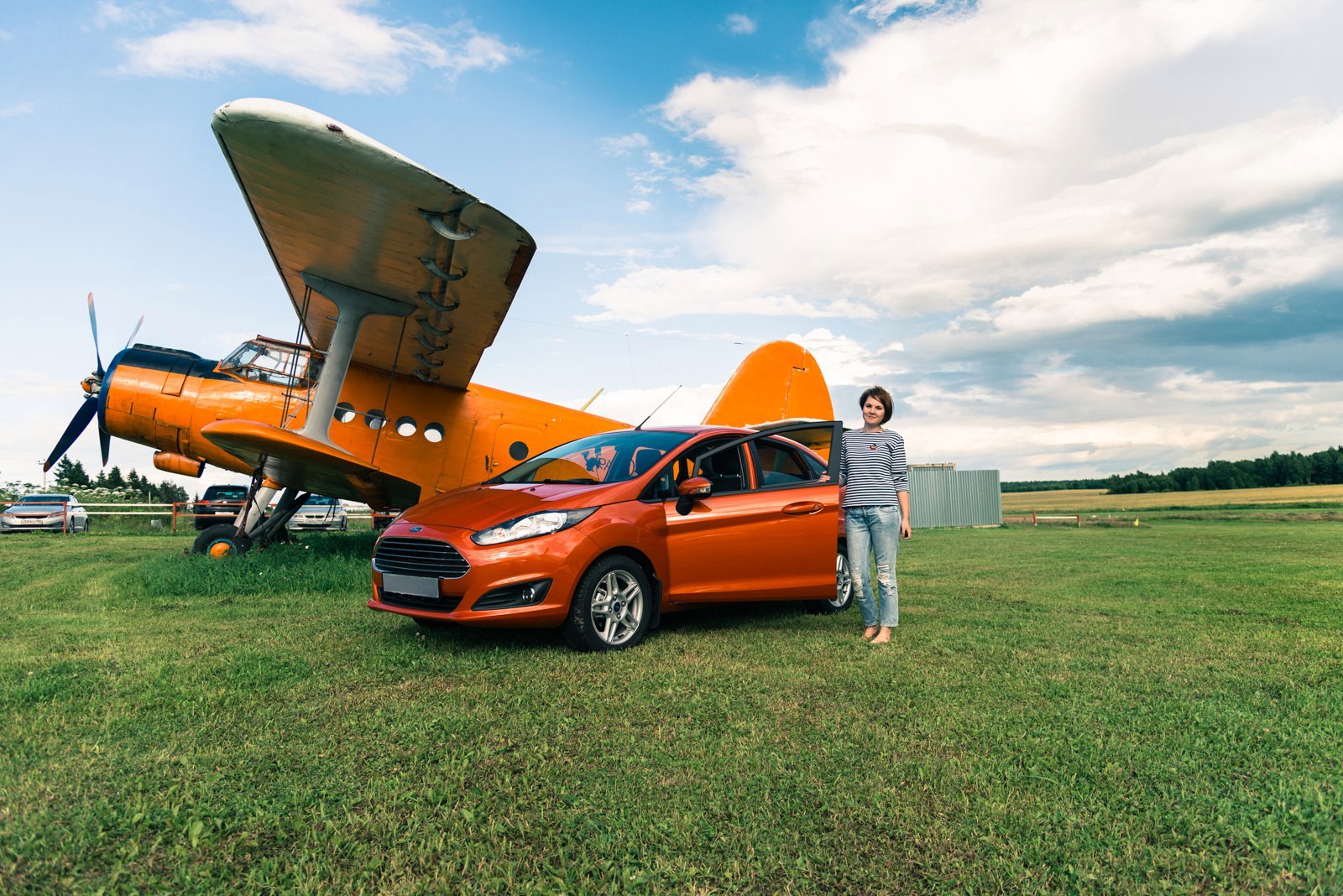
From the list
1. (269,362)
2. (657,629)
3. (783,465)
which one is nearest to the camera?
(657,629)

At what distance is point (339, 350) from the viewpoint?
8883 millimetres

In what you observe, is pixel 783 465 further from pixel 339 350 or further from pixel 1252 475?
pixel 1252 475

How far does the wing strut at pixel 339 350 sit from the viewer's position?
8.83m

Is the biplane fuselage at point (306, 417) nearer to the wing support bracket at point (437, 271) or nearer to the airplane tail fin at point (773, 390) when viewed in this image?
the wing support bracket at point (437, 271)

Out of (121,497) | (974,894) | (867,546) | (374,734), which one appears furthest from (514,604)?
(121,497)

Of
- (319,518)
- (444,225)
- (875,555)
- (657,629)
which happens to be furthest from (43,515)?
(875,555)

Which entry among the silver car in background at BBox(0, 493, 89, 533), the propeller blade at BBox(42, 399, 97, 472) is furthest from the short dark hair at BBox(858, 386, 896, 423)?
the silver car in background at BBox(0, 493, 89, 533)

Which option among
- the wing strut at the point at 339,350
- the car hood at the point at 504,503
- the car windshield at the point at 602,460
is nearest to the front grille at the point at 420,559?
the car hood at the point at 504,503

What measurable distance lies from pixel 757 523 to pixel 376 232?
4.65 metres

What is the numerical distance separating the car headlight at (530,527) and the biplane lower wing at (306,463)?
4126 mm

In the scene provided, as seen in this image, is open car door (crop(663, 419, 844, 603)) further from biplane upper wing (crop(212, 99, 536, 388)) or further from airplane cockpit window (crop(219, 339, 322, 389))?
airplane cockpit window (crop(219, 339, 322, 389))

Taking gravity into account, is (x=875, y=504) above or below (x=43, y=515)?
above

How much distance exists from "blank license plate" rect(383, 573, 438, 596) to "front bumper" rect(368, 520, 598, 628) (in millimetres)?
21


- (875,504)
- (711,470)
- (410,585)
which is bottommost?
(410,585)
